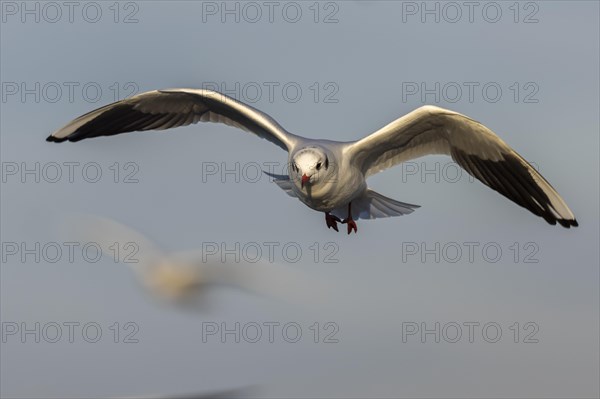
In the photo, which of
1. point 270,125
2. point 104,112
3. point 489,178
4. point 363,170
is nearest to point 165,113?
point 104,112

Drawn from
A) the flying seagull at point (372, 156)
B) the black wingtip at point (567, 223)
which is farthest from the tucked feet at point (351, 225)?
the black wingtip at point (567, 223)

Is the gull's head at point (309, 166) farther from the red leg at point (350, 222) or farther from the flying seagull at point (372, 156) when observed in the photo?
the red leg at point (350, 222)

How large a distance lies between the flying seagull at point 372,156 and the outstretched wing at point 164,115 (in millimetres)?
16

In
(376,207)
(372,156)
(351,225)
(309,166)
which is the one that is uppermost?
(372,156)

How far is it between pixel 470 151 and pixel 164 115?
12.6 ft

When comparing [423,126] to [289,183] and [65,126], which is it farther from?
[65,126]

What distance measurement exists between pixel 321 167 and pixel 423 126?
4.30 ft

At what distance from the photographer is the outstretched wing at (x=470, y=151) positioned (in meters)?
12.3

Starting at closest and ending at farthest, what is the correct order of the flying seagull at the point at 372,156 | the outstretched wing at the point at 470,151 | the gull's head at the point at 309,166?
the gull's head at the point at 309,166, the flying seagull at the point at 372,156, the outstretched wing at the point at 470,151

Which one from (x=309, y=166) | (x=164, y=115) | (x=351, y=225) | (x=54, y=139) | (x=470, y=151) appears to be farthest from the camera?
(x=54, y=139)

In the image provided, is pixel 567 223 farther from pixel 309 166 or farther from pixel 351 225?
pixel 309 166

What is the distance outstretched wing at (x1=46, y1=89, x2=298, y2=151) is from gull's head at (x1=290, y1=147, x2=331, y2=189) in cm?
98

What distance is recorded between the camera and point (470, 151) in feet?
41.6

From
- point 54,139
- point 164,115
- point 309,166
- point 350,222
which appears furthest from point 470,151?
point 54,139
